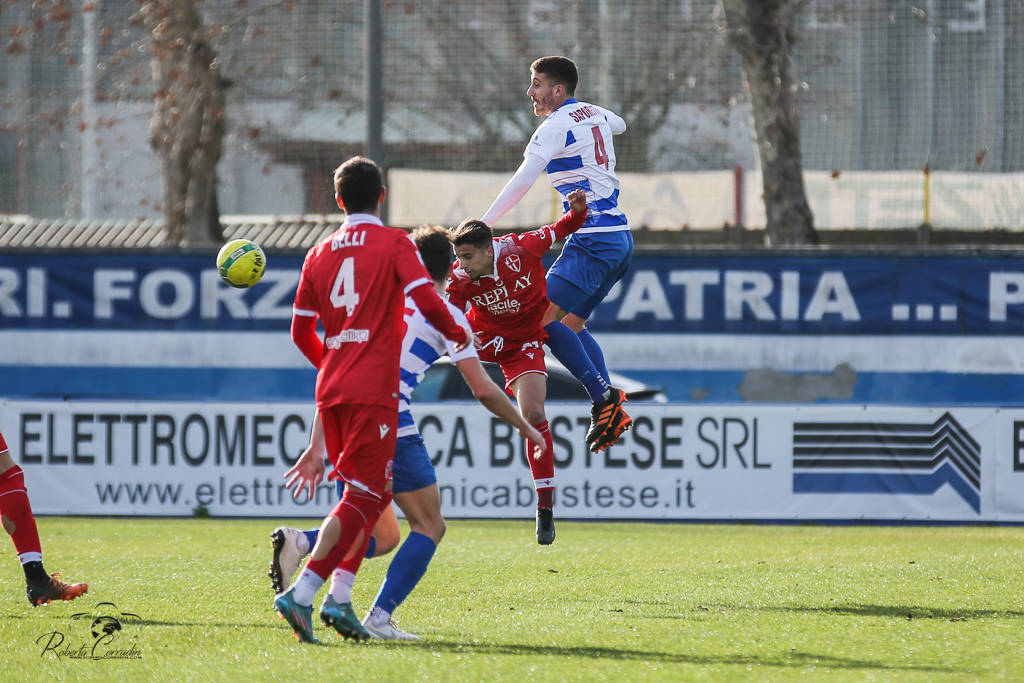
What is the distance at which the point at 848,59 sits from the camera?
15.3m

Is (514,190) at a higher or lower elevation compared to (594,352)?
higher

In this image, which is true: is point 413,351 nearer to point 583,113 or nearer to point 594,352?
point 583,113

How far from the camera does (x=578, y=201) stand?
24.1 feet

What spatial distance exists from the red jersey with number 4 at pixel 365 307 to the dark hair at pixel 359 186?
0.30 feet

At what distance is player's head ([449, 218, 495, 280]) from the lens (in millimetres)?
7117

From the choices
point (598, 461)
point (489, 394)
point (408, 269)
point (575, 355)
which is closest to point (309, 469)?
point (489, 394)

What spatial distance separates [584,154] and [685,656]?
3.20 metres

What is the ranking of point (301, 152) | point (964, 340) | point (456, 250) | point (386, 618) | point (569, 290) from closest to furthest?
point (386, 618) → point (456, 250) → point (569, 290) → point (964, 340) → point (301, 152)

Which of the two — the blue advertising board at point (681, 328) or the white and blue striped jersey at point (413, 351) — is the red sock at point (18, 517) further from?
the blue advertising board at point (681, 328)

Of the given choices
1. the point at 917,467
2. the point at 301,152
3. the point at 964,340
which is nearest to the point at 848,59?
the point at 964,340

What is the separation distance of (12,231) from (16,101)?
214 cm

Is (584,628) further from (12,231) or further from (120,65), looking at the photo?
(120,65)

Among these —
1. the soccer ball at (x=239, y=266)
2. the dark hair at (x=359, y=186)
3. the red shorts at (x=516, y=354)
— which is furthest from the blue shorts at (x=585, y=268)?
the dark hair at (x=359, y=186)

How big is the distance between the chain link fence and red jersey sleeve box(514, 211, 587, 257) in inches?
321
